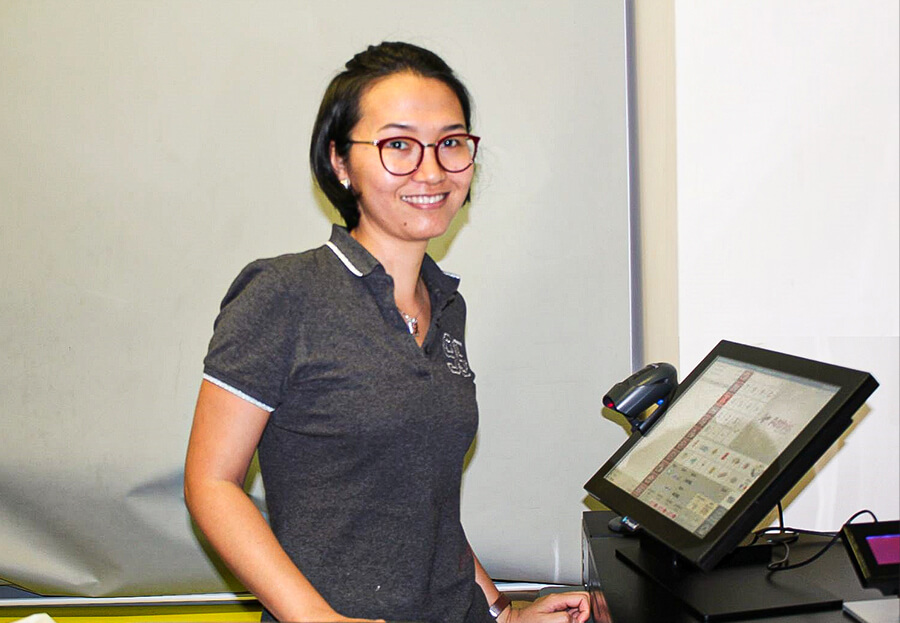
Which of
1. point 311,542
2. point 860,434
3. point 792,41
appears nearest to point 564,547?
point 860,434

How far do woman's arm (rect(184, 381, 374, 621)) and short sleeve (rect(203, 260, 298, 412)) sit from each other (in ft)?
0.06

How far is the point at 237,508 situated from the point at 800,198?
0.96 metres

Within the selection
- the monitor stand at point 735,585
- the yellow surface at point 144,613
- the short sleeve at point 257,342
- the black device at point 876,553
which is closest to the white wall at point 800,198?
the monitor stand at point 735,585

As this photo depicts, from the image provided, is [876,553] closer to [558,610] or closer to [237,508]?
[558,610]

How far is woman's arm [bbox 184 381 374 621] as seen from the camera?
94 centimetres

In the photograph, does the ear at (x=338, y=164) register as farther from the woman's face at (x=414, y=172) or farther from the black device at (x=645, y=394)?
the black device at (x=645, y=394)

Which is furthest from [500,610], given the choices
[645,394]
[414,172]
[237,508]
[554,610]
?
[414,172]

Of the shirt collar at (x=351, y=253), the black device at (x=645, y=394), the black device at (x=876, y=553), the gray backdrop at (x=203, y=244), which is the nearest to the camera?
the black device at (x=876, y=553)

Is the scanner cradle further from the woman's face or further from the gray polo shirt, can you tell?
the woman's face

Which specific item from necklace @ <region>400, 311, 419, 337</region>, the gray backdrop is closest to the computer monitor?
necklace @ <region>400, 311, 419, 337</region>

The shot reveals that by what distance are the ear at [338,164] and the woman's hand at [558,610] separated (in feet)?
2.30

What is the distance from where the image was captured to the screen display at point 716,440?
988 millimetres

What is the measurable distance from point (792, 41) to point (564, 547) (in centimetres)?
118

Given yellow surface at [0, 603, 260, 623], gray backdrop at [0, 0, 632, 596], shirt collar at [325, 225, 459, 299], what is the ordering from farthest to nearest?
1. yellow surface at [0, 603, 260, 623]
2. gray backdrop at [0, 0, 632, 596]
3. shirt collar at [325, 225, 459, 299]
